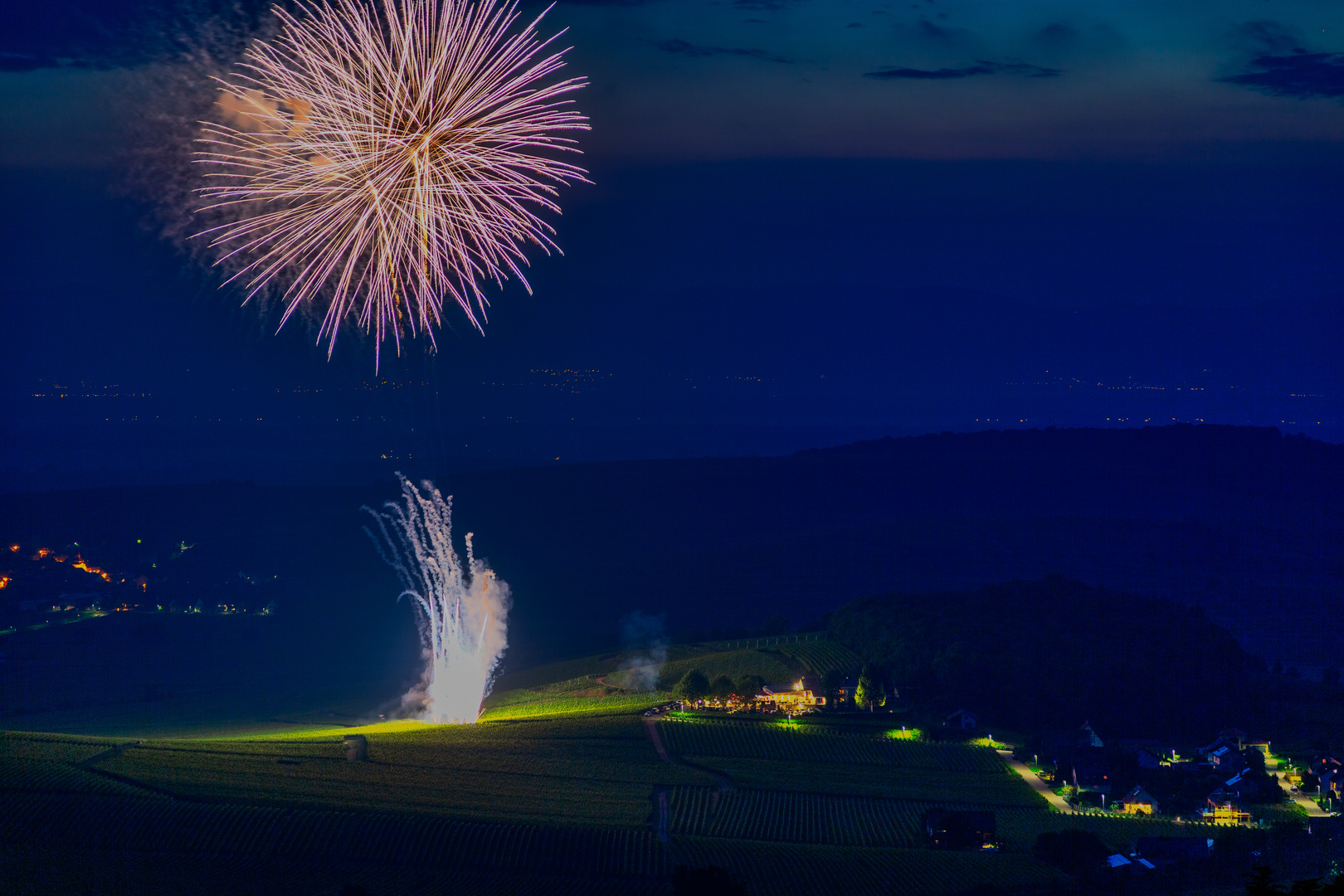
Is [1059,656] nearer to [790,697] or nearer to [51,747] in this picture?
[790,697]

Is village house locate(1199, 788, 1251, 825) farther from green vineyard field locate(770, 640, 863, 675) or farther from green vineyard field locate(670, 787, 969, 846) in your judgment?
green vineyard field locate(770, 640, 863, 675)

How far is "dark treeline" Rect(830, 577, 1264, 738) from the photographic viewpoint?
54000 mm

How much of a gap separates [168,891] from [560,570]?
228 feet

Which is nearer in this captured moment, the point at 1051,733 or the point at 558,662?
the point at 1051,733

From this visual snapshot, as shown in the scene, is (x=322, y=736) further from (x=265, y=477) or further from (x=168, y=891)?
(x=265, y=477)

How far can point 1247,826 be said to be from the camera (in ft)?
125

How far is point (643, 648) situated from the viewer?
230ft

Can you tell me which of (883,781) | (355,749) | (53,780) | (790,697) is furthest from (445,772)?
(790,697)

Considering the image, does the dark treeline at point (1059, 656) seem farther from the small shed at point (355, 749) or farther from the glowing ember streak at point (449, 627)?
the small shed at point (355, 749)

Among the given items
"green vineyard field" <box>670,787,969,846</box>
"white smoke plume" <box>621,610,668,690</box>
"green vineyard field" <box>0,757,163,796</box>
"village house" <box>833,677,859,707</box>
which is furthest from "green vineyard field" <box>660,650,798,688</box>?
"green vineyard field" <box>0,757,163,796</box>

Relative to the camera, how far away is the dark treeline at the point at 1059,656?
54000 millimetres

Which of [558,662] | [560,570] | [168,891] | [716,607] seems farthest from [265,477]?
[168,891]

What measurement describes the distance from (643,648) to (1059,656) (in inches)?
835

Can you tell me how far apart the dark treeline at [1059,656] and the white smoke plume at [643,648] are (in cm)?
Answer: 972
